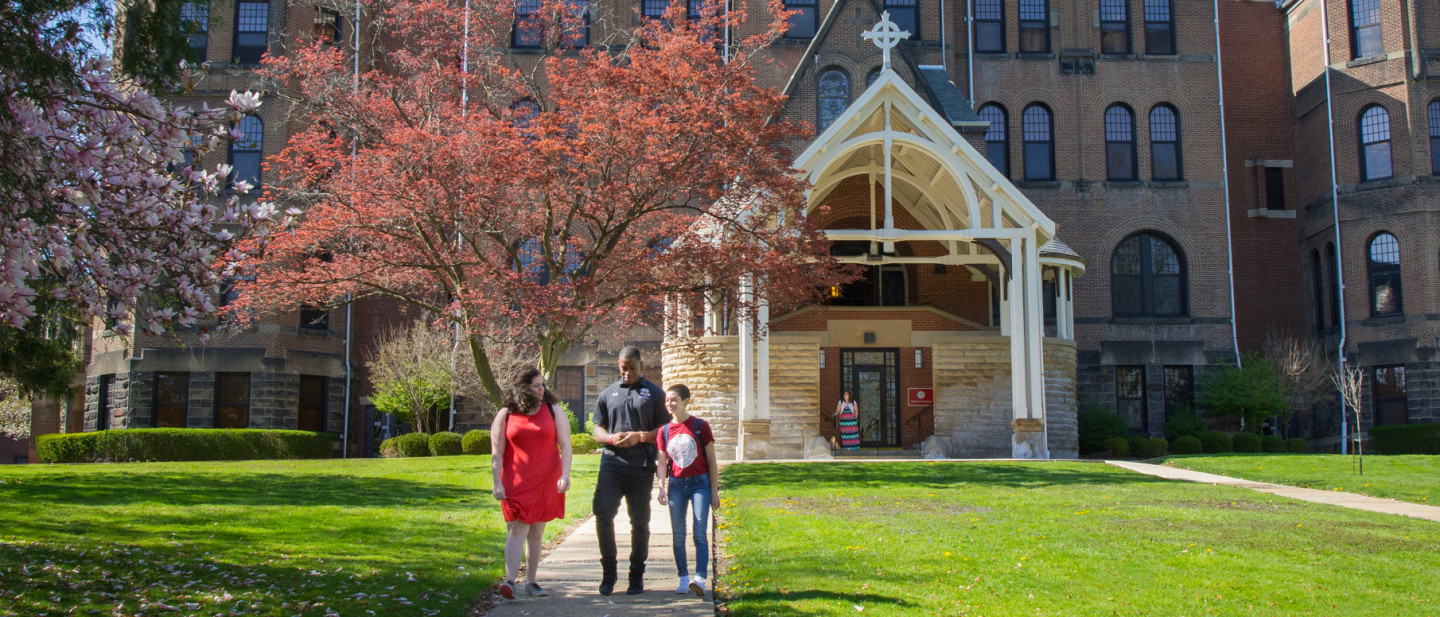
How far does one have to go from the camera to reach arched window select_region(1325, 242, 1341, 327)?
32094 mm

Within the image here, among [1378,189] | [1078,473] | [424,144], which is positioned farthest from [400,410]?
[1378,189]

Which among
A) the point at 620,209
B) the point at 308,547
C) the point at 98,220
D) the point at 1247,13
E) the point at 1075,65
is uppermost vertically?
the point at 1247,13

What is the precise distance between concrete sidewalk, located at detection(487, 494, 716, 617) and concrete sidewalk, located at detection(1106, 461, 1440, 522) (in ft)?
27.7

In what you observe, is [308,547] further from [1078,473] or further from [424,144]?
[1078,473]

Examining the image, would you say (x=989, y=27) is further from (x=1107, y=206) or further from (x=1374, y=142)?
(x=1374, y=142)

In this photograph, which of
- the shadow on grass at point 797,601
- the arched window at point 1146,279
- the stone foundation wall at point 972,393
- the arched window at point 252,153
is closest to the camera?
the shadow on grass at point 797,601

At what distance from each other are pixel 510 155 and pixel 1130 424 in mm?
22854

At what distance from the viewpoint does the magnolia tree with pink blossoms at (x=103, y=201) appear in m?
6.92

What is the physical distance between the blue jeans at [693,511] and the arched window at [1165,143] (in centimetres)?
2949

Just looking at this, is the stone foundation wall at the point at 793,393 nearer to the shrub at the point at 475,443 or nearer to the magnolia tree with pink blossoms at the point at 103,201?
the shrub at the point at 475,443

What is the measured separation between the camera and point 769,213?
59.7ft

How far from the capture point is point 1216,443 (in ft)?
96.2

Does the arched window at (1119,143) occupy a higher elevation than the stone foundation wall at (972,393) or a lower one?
higher

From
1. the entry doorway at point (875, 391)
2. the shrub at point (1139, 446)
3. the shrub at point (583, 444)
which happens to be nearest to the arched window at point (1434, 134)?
the shrub at point (1139, 446)
